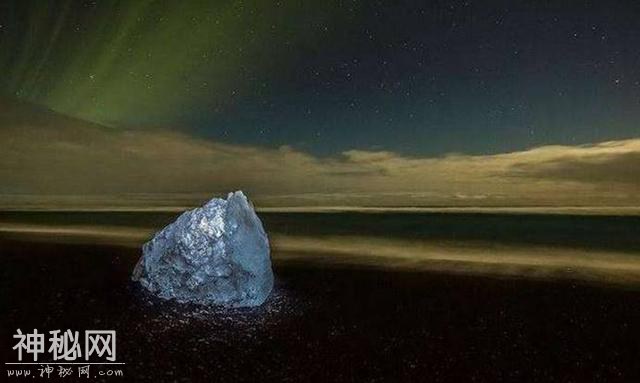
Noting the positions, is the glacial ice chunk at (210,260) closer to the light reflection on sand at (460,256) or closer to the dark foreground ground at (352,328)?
the dark foreground ground at (352,328)

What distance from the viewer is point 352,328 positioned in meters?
9.17

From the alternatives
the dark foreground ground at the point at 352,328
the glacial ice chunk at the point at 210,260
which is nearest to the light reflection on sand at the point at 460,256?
the dark foreground ground at the point at 352,328

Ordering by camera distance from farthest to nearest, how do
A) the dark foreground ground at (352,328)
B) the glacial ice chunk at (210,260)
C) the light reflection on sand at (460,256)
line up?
1. the light reflection on sand at (460,256)
2. the glacial ice chunk at (210,260)
3. the dark foreground ground at (352,328)

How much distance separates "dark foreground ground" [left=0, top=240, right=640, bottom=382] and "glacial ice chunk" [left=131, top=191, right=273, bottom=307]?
0.49 metres

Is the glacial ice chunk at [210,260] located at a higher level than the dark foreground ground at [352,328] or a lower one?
higher

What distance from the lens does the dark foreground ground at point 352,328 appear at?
7.35m

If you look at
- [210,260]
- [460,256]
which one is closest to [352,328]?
[210,260]

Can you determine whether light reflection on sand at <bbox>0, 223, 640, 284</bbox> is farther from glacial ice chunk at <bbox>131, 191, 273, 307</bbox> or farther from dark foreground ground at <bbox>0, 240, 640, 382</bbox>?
glacial ice chunk at <bbox>131, 191, 273, 307</bbox>

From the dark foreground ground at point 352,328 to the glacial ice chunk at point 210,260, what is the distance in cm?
49

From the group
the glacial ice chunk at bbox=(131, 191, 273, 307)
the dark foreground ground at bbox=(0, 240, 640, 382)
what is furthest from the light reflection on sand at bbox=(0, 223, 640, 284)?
the glacial ice chunk at bbox=(131, 191, 273, 307)

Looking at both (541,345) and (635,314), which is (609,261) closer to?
(635,314)

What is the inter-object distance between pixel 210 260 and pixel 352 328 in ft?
12.3

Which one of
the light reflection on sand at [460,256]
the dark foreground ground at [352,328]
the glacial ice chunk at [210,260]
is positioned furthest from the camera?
the light reflection on sand at [460,256]

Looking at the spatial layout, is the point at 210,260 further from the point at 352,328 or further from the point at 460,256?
the point at 460,256
